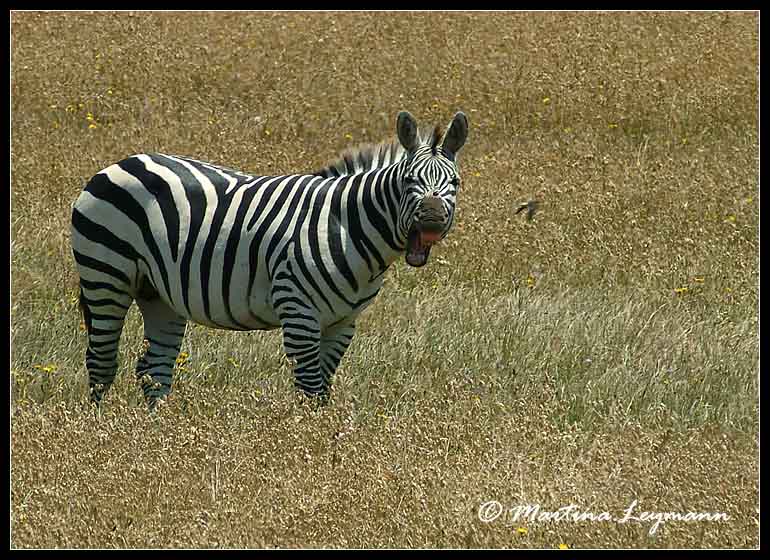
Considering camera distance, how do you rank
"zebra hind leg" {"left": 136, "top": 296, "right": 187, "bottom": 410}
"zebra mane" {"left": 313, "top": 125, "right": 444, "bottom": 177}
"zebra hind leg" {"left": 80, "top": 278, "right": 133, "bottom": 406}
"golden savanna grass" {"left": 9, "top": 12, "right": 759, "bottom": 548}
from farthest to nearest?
1. "zebra hind leg" {"left": 136, "top": 296, "right": 187, "bottom": 410}
2. "zebra hind leg" {"left": 80, "top": 278, "right": 133, "bottom": 406}
3. "zebra mane" {"left": 313, "top": 125, "right": 444, "bottom": 177}
4. "golden savanna grass" {"left": 9, "top": 12, "right": 759, "bottom": 548}

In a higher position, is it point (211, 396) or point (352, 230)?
point (352, 230)

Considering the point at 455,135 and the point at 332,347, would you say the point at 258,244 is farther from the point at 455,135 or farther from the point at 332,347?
the point at 455,135

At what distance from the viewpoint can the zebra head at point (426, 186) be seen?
630 centimetres

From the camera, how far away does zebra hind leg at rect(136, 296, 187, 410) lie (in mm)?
7637

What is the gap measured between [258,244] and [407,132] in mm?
1116

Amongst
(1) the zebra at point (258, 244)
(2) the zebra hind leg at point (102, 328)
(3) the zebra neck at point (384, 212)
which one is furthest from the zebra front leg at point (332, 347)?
(2) the zebra hind leg at point (102, 328)

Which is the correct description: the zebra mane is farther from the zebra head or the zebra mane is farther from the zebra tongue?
the zebra tongue

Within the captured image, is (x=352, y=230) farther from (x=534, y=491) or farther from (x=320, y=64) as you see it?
(x=320, y=64)

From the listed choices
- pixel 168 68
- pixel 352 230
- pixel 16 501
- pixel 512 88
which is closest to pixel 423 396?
pixel 352 230

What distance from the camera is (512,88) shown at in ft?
49.5

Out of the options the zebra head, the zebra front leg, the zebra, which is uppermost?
the zebra head

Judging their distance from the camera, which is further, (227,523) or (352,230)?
(352,230)

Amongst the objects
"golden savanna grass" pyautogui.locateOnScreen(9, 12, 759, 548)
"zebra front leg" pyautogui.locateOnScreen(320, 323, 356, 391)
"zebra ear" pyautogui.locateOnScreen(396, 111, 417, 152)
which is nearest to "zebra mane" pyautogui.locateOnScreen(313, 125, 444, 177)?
"zebra ear" pyautogui.locateOnScreen(396, 111, 417, 152)

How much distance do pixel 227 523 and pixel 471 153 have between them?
863 cm
